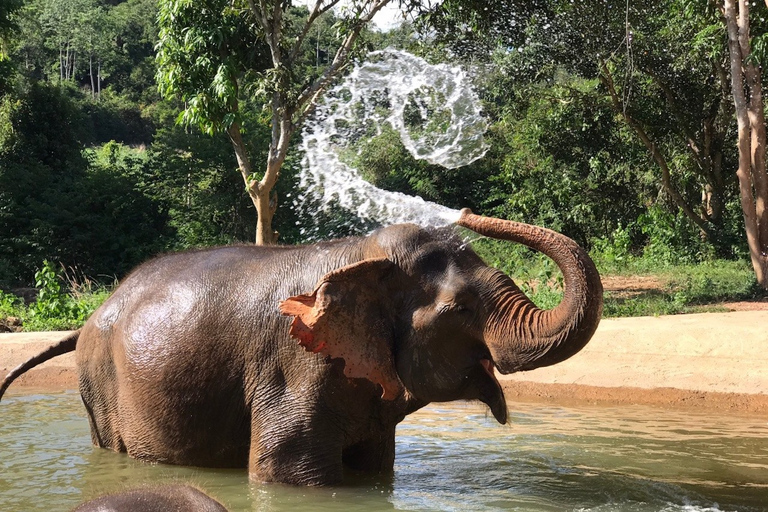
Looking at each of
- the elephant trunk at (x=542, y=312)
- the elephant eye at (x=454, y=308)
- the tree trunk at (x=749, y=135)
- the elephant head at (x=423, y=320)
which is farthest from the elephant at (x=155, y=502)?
the tree trunk at (x=749, y=135)

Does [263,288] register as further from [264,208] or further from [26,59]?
[26,59]

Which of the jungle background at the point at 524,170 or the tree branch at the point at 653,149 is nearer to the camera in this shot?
Answer: the jungle background at the point at 524,170

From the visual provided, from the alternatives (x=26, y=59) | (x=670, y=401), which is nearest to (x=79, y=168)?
(x=670, y=401)

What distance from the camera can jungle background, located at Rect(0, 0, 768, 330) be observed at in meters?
16.5

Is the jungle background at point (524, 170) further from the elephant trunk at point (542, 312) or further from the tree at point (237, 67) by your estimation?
the elephant trunk at point (542, 312)

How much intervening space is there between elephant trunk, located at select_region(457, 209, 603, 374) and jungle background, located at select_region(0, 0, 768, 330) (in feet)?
11.2

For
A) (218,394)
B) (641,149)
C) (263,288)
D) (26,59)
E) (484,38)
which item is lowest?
(218,394)

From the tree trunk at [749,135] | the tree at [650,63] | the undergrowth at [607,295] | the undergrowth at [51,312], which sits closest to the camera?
the undergrowth at [607,295]

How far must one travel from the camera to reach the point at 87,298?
15.9 metres

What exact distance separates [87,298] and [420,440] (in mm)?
9593

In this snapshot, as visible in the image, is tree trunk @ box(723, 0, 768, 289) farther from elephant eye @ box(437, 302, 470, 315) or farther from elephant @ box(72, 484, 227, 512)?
elephant @ box(72, 484, 227, 512)

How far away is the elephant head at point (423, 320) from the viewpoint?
5102mm

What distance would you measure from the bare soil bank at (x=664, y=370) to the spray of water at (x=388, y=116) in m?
2.53

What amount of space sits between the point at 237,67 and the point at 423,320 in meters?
11.8
